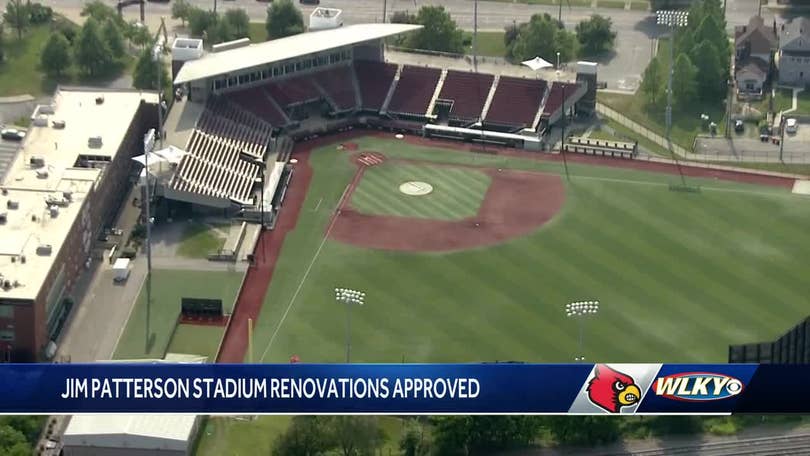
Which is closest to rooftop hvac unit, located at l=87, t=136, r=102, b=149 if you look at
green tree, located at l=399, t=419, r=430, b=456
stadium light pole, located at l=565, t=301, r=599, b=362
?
stadium light pole, located at l=565, t=301, r=599, b=362

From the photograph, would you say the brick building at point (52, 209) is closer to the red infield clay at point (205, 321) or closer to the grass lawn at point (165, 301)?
the grass lawn at point (165, 301)

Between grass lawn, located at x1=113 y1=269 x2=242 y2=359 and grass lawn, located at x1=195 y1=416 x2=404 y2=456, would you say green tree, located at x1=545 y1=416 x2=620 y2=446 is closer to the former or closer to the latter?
grass lawn, located at x1=195 y1=416 x2=404 y2=456

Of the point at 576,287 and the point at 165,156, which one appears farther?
the point at 165,156

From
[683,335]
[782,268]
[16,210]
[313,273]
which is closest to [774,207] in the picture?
[782,268]

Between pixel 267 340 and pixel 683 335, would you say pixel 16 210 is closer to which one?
pixel 267 340

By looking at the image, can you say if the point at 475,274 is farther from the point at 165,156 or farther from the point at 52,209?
the point at 52,209

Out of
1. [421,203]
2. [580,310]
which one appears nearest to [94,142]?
[421,203]

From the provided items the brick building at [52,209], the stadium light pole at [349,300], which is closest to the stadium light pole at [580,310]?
the stadium light pole at [349,300]
